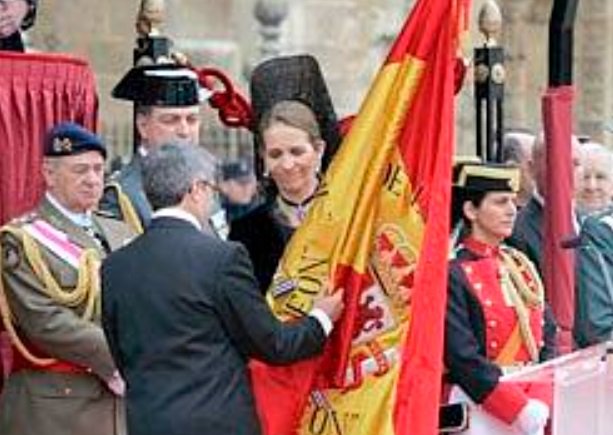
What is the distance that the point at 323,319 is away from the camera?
224 inches

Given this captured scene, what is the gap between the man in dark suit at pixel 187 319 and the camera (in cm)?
542

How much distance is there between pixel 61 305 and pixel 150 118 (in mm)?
894

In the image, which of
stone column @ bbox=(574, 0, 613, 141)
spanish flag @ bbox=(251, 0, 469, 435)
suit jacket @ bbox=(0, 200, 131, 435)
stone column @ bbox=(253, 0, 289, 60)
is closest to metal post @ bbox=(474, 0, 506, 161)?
suit jacket @ bbox=(0, 200, 131, 435)

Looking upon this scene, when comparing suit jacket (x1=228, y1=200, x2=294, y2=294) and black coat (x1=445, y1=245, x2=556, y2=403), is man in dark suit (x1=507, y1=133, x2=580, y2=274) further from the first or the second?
suit jacket (x1=228, y1=200, x2=294, y2=294)

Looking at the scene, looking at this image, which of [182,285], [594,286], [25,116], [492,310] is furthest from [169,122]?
[594,286]

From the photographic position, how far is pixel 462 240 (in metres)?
6.84

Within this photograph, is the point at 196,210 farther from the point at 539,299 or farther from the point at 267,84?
the point at 539,299

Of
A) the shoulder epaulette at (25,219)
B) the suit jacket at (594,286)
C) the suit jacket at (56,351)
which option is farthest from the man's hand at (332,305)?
the suit jacket at (594,286)

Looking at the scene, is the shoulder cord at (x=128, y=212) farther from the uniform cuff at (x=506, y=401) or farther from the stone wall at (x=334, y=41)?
the stone wall at (x=334, y=41)

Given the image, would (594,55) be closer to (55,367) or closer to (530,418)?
(530,418)

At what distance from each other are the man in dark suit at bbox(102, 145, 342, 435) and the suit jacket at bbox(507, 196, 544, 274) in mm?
2328

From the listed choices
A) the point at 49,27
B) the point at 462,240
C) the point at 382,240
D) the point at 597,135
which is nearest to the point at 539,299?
the point at 462,240

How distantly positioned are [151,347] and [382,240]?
785 millimetres

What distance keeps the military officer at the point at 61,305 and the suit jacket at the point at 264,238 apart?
1.68 ft
